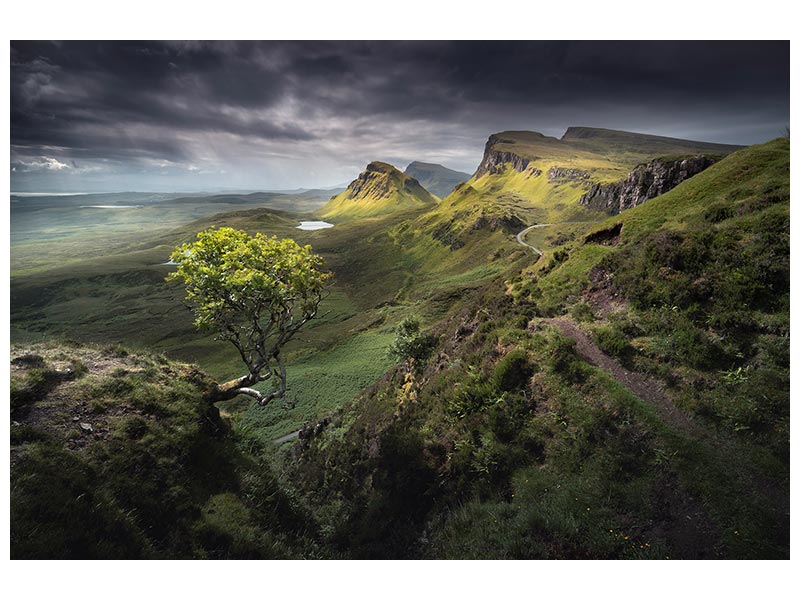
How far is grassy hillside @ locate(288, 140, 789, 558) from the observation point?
28.2 feet

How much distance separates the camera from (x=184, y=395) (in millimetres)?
12703

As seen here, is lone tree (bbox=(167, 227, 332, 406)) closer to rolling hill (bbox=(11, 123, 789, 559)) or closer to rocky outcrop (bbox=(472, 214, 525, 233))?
rolling hill (bbox=(11, 123, 789, 559))

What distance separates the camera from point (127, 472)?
371 inches

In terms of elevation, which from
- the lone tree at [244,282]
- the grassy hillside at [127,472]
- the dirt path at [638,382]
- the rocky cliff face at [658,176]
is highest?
the rocky cliff face at [658,176]

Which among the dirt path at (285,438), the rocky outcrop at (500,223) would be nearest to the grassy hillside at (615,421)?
the dirt path at (285,438)

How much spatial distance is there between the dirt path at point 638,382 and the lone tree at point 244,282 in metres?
11.5

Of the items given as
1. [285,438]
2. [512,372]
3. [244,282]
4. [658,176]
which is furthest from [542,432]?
[658,176]

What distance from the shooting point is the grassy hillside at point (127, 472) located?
26.0 ft

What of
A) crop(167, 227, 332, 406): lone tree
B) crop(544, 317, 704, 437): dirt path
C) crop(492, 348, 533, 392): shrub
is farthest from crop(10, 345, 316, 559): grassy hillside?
crop(544, 317, 704, 437): dirt path

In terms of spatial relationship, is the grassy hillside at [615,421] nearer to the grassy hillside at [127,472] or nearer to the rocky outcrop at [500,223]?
the grassy hillside at [127,472]

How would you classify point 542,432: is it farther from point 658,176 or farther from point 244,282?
point 658,176

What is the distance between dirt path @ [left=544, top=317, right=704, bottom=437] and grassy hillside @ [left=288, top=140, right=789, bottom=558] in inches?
2.3

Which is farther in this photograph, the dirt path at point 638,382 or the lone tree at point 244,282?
the lone tree at point 244,282
